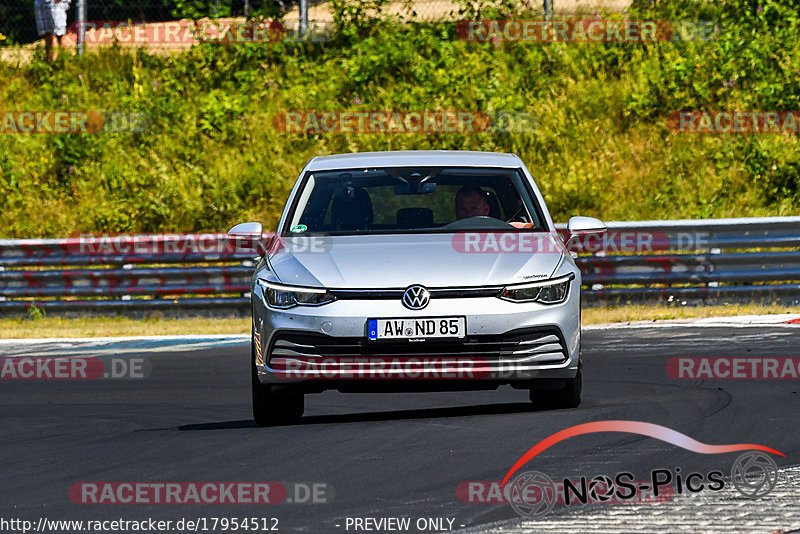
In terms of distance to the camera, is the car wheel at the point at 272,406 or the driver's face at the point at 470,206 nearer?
the car wheel at the point at 272,406

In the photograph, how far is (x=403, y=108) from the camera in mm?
21578

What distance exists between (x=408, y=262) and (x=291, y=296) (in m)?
0.70

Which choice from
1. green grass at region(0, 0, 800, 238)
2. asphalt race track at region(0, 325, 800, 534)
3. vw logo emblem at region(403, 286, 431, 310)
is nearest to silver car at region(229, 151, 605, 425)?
vw logo emblem at region(403, 286, 431, 310)

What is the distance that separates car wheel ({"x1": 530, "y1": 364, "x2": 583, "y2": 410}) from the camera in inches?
326

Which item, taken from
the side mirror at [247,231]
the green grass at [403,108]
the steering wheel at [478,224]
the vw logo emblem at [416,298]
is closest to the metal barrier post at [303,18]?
the green grass at [403,108]

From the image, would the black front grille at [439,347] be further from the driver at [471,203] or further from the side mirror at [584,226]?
the driver at [471,203]

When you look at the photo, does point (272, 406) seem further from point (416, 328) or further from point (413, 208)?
point (413, 208)

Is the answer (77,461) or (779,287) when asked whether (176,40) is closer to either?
(779,287)

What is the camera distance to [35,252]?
16594 millimetres

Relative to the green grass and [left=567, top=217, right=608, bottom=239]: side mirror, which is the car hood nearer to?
[left=567, top=217, right=608, bottom=239]: side mirror

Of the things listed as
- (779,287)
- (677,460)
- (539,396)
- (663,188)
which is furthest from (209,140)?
(677,460)

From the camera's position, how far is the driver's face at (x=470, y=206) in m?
8.84

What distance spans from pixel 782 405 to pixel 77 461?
4.52 m

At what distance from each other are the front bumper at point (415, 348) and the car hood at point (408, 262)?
127 millimetres
